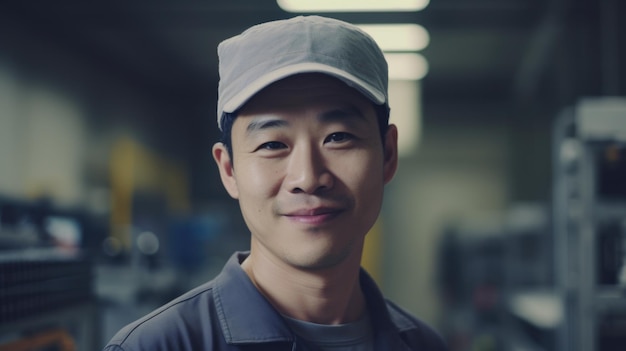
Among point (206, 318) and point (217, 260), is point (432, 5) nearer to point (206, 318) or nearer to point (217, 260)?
point (217, 260)

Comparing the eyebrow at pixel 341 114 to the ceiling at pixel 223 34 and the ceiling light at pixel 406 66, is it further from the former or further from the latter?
the ceiling light at pixel 406 66

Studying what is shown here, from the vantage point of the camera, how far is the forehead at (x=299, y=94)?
0.95 meters

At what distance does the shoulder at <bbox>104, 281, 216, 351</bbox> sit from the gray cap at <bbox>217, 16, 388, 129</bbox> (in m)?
0.28

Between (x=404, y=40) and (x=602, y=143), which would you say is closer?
(x=602, y=143)

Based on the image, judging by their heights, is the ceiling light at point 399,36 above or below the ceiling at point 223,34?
below

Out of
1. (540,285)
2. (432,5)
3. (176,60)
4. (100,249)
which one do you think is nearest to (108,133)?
(176,60)

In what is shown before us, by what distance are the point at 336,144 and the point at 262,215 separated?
140 mm

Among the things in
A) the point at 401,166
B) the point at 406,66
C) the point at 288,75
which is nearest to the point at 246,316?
the point at 288,75

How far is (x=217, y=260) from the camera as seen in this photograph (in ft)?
20.8

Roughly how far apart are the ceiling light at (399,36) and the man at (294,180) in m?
4.98

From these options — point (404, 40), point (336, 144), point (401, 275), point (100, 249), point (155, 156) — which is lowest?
point (401, 275)

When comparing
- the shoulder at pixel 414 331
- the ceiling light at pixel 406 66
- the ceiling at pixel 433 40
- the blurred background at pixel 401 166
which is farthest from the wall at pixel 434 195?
the shoulder at pixel 414 331

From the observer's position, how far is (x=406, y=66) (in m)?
7.36

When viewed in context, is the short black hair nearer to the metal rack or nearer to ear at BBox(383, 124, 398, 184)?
ear at BBox(383, 124, 398, 184)
